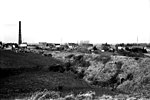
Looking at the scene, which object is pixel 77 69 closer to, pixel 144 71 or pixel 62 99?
pixel 144 71

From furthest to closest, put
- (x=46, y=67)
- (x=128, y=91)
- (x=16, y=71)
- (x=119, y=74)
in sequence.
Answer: (x=46, y=67), (x=119, y=74), (x=16, y=71), (x=128, y=91)

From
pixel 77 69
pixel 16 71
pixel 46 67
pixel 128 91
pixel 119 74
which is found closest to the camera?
pixel 128 91

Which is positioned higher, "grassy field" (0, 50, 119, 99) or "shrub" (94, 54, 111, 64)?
"shrub" (94, 54, 111, 64)

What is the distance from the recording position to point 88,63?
58.4 m

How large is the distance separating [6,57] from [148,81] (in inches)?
1290

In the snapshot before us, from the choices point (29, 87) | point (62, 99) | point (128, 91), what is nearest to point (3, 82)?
point (29, 87)

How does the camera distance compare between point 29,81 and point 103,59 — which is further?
point 103,59

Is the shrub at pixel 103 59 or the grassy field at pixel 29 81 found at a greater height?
the shrub at pixel 103 59

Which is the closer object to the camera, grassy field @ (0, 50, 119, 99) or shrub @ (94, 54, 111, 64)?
grassy field @ (0, 50, 119, 99)

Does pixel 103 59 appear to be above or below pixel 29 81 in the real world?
above

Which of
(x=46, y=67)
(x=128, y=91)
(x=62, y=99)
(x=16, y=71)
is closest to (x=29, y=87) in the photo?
(x=16, y=71)

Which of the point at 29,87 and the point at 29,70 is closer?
the point at 29,87

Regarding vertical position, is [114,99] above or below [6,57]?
below

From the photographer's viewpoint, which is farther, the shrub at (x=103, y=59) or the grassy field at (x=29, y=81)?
the shrub at (x=103, y=59)
